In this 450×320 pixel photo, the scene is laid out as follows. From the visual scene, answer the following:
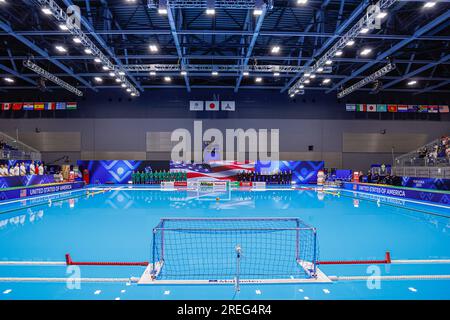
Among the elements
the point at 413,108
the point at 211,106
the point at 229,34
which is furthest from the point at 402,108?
the point at 229,34

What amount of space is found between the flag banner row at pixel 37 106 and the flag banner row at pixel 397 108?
2899 centimetres

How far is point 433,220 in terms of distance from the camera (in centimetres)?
984

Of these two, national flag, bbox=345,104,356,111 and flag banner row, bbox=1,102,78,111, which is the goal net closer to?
national flag, bbox=345,104,356,111

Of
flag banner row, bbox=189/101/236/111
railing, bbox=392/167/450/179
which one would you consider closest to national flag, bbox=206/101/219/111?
flag banner row, bbox=189/101/236/111

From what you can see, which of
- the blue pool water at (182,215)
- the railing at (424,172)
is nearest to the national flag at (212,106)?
the blue pool water at (182,215)

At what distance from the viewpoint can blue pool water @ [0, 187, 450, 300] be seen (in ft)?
13.2

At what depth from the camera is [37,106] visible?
90.0 ft

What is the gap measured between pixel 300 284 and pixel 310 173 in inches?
960

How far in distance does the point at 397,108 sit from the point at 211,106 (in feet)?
64.5

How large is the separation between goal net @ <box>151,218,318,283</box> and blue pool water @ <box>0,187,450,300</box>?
37 cm

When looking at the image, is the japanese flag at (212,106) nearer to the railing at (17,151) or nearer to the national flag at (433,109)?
the railing at (17,151)

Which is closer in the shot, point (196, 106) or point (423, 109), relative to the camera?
point (196, 106)

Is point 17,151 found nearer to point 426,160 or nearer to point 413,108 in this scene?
point 426,160

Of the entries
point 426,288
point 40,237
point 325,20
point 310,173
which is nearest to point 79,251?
point 40,237
